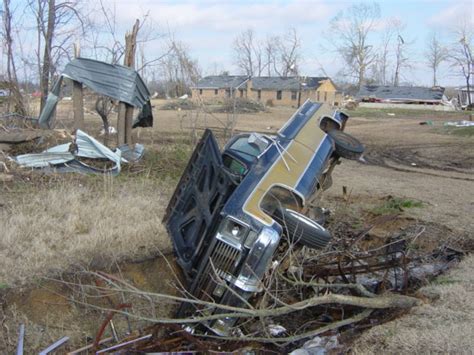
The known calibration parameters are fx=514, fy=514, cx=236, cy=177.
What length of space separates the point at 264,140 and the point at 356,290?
74.6 inches

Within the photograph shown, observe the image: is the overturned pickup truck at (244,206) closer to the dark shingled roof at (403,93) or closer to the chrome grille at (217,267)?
the chrome grille at (217,267)

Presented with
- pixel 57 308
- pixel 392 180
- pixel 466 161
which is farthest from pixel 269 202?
pixel 466 161

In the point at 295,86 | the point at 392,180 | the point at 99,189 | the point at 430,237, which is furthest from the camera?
the point at 295,86

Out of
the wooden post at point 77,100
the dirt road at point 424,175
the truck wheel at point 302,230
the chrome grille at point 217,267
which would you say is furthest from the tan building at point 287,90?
the chrome grille at point 217,267

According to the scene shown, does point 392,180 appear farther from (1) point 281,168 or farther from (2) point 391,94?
(2) point 391,94

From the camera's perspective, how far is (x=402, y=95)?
66.3 metres

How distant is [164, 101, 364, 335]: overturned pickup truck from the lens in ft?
14.2

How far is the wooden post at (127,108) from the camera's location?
1066cm

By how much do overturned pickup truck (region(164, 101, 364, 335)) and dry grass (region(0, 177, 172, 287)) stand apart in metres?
0.89

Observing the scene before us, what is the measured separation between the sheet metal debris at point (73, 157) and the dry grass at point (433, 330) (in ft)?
19.7

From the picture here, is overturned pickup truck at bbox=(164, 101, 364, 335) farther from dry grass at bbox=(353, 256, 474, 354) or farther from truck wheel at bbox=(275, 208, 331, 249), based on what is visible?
dry grass at bbox=(353, 256, 474, 354)

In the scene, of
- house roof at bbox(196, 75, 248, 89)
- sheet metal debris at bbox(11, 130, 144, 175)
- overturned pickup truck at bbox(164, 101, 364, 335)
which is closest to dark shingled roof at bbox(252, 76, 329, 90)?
house roof at bbox(196, 75, 248, 89)

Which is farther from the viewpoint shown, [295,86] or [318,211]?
[295,86]

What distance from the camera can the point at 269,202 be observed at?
4.78m
